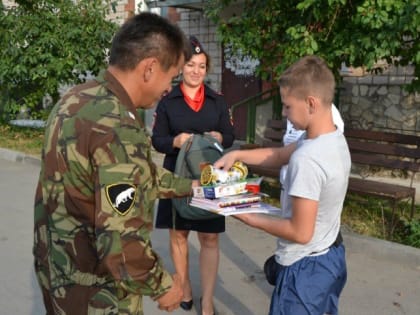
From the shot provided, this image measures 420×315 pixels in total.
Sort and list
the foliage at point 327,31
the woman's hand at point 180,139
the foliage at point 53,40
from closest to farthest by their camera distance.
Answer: the woman's hand at point 180,139
the foliage at point 327,31
the foliage at point 53,40

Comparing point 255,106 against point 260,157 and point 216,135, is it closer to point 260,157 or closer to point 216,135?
point 216,135

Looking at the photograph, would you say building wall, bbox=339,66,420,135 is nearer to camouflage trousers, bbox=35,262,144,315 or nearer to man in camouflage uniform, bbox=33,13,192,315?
man in camouflage uniform, bbox=33,13,192,315

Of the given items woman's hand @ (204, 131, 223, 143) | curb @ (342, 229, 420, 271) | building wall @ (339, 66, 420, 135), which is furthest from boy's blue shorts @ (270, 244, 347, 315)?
building wall @ (339, 66, 420, 135)

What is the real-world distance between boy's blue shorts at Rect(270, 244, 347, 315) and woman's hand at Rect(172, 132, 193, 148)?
4.32ft

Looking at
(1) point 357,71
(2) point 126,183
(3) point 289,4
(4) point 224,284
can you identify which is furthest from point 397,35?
(1) point 357,71

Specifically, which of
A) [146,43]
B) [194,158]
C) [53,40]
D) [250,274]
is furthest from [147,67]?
[53,40]

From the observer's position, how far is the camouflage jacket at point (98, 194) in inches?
65.9

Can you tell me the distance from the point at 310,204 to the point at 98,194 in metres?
0.80

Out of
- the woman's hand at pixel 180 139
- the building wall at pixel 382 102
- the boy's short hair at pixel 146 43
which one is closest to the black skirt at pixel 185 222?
the woman's hand at pixel 180 139

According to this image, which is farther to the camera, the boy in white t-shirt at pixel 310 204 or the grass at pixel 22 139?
the grass at pixel 22 139

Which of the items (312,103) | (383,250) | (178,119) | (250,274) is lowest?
(250,274)

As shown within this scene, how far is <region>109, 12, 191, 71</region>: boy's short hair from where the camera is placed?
1767 millimetres

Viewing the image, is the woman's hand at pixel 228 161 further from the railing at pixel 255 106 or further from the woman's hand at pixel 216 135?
the railing at pixel 255 106

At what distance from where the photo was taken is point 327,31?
520cm
